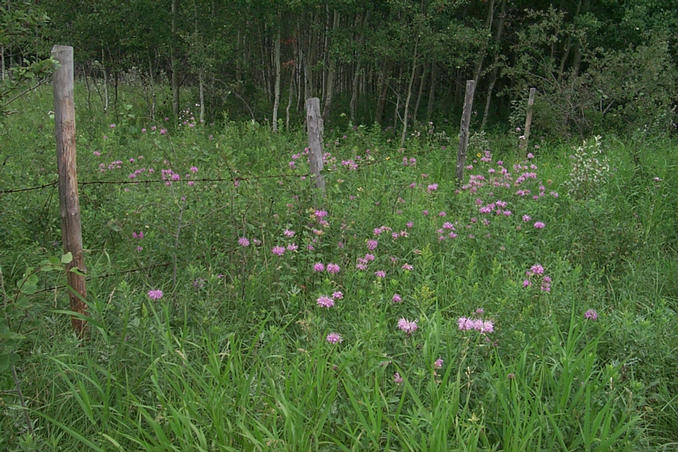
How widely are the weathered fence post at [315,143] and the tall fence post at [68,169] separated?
1.71 meters

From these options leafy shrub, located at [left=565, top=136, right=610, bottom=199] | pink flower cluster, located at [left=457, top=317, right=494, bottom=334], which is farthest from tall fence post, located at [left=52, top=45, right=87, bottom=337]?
leafy shrub, located at [left=565, top=136, right=610, bottom=199]

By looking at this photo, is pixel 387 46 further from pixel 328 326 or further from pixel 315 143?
pixel 328 326

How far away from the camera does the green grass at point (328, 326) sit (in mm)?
2131

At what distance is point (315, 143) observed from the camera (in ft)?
13.2

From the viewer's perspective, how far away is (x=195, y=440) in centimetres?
205

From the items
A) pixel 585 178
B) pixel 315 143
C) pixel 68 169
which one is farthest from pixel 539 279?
pixel 585 178

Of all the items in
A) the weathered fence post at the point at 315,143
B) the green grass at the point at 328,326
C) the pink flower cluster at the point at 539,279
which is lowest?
the green grass at the point at 328,326

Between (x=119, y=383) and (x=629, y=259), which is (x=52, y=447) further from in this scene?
(x=629, y=259)

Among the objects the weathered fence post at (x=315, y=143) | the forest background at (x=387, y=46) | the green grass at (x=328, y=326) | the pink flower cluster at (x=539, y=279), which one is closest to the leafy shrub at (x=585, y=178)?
the green grass at (x=328, y=326)

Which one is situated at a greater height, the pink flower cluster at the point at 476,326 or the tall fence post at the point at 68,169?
the tall fence post at the point at 68,169

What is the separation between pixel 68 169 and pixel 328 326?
160 cm

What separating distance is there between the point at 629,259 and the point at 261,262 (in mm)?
2834

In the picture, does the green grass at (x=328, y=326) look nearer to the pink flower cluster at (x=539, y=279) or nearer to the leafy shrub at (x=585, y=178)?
the pink flower cluster at (x=539, y=279)

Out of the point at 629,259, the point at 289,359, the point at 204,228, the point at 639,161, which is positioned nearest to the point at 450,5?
the point at 639,161
